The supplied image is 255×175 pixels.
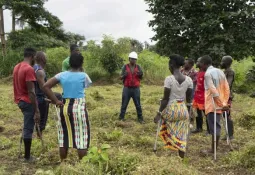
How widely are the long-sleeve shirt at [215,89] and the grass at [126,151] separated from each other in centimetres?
80

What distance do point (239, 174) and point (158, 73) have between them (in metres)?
14.9

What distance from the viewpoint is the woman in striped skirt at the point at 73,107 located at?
163 inches

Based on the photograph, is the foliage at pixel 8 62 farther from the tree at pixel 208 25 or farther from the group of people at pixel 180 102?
the group of people at pixel 180 102

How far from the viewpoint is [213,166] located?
4.92 meters

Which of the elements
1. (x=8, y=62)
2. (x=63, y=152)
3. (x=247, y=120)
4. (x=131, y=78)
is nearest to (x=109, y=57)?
(x=8, y=62)

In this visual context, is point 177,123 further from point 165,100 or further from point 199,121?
point 199,121

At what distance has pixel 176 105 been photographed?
4723 mm

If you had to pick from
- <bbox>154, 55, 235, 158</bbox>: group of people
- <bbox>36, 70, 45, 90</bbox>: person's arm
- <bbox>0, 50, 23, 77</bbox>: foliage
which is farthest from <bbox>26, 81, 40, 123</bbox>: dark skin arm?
<bbox>0, 50, 23, 77</bbox>: foliage

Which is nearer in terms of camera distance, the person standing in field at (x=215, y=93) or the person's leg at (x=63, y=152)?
the person's leg at (x=63, y=152)

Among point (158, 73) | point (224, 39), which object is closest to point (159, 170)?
point (224, 39)

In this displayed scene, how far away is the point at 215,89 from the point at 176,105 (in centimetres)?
90

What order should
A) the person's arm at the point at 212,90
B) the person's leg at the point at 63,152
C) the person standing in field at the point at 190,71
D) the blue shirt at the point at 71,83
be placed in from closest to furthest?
the blue shirt at the point at 71,83 → the person's leg at the point at 63,152 → the person's arm at the point at 212,90 → the person standing in field at the point at 190,71

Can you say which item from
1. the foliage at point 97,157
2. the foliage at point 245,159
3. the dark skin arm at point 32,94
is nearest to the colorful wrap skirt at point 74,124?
the foliage at point 97,157

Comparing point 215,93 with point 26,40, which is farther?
point 26,40
